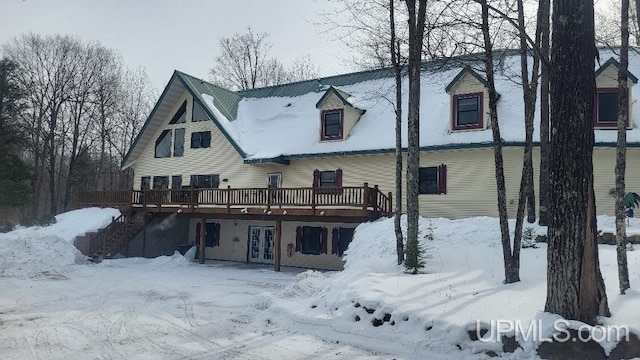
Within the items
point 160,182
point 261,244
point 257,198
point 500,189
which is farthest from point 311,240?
point 500,189

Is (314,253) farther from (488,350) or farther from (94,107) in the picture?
(94,107)

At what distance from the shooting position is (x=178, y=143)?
2586cm

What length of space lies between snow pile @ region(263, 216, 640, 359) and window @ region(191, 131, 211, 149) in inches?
549

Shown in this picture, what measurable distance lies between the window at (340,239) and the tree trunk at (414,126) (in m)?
8.72

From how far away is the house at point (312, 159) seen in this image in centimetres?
1703

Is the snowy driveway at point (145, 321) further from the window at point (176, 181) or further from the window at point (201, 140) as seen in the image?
the window at point (201, 140)

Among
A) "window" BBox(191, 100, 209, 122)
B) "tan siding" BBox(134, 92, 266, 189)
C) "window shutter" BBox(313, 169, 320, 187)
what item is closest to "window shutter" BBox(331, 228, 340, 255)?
"window shutter" BBox(313, 169, 320, 187)

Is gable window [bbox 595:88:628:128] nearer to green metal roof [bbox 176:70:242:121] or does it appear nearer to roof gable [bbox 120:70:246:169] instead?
roof gable [bbox 120:70:246:169]

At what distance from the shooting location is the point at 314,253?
Result: 68.9 ft

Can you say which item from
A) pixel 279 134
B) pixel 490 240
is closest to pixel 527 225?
pixel 490 240

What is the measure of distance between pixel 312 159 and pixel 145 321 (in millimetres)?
13238

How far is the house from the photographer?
55.9 ft

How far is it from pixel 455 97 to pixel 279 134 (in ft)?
30.6

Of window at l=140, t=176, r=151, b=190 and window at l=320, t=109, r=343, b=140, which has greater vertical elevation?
window at l=320, t=109, r=343, b=140
